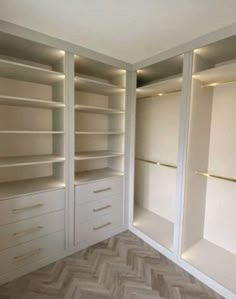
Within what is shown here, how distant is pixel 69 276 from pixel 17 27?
2303 millimetres

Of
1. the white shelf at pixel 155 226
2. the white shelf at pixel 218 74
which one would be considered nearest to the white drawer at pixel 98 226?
the white shelf at pixel 155 226

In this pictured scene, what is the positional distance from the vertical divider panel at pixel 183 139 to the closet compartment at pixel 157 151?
28 centimetres

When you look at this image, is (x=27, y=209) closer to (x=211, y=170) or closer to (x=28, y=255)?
(x=28, y=255)

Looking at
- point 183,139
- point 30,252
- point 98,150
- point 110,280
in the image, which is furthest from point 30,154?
point 183,139

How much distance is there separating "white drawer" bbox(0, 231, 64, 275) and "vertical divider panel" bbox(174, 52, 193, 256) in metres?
1.26

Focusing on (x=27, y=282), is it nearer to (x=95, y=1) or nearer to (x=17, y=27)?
(x=17, y=27)

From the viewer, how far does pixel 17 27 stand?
62.0 inches

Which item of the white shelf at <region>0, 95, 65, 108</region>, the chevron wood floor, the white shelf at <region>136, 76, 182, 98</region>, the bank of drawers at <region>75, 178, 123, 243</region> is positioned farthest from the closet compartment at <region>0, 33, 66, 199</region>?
the white shelf at <region>136, 76, 182, 98</region>

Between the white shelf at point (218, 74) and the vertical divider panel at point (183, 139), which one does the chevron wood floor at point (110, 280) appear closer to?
the vertical divider panel at point (183, 139)

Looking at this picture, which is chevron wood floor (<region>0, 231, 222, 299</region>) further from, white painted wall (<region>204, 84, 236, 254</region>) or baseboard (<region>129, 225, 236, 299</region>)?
white painted wall (<region>204, 84, 236, 254</region>)

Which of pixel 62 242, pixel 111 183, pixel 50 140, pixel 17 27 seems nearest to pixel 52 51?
pixel 17 27

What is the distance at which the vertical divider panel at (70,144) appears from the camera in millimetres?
1932

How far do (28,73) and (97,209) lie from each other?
5.47ft

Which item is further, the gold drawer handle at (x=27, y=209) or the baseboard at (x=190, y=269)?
the gold drawer handle at (x=27, y=209)
